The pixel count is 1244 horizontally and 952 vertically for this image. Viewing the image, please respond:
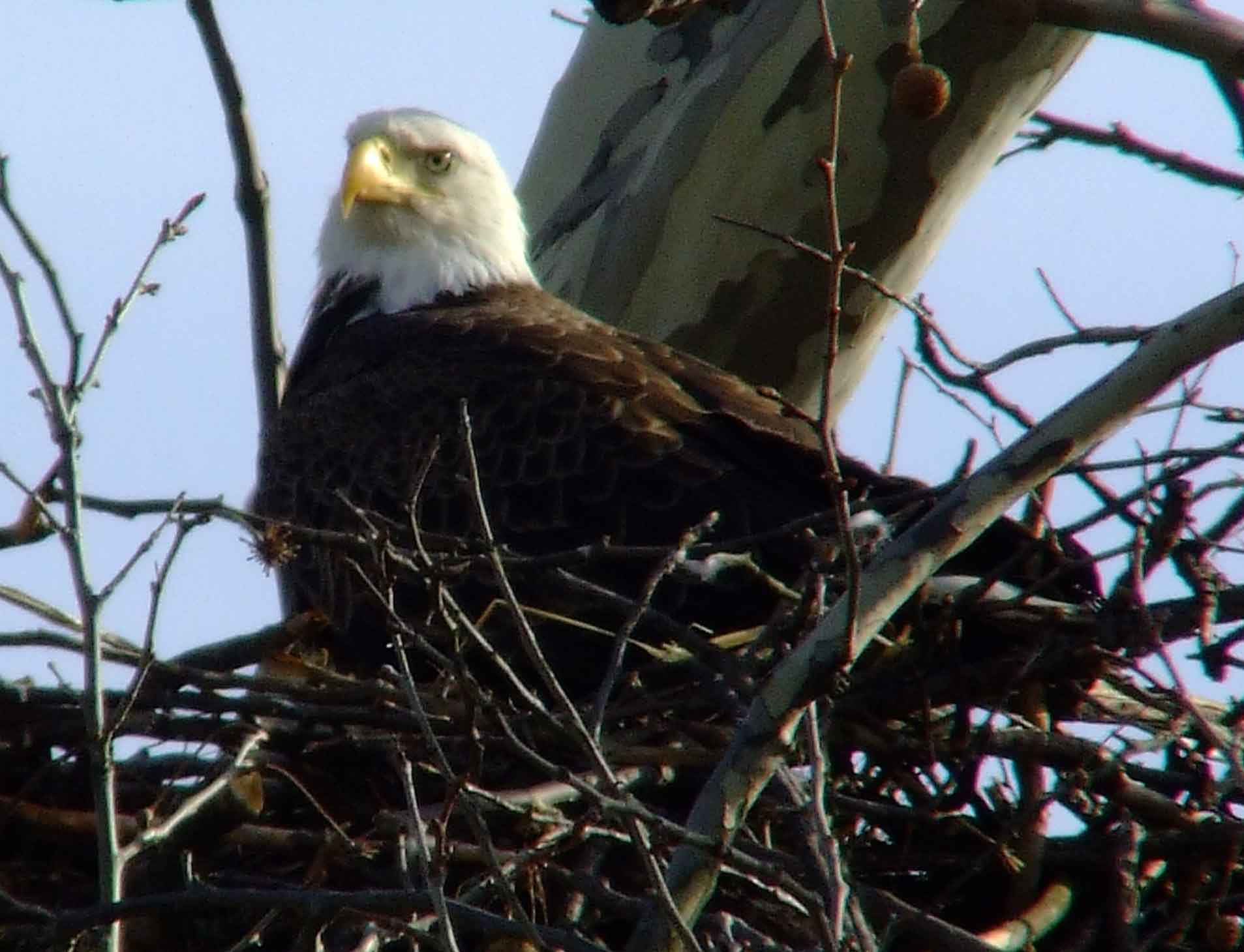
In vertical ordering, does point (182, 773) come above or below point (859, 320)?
below

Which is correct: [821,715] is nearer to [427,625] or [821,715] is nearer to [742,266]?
[427,625]

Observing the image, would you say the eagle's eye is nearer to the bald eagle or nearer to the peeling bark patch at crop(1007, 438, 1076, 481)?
the bald eagle

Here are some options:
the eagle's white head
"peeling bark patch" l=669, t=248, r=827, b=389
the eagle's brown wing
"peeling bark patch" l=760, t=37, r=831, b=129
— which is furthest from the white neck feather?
"peeling bark patch" l=760, t=37, r=831, b=129

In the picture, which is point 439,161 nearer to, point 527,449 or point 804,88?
point 804,88

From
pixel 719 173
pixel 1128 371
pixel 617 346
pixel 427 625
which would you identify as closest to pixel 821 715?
pixel 427 625

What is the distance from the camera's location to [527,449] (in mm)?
5348

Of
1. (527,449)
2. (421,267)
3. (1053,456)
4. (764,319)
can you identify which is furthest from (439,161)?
(1053,456)

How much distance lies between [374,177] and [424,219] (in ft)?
0.86

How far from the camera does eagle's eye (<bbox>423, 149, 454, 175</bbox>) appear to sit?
659 centimetres

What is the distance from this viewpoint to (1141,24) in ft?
11.5

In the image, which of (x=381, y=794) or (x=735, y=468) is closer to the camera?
(x=381, y=794)

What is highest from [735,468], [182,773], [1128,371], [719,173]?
[719,173]

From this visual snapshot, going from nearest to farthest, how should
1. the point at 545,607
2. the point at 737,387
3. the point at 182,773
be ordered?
the point at 182,773, the point at 545,607, the point at 737,387

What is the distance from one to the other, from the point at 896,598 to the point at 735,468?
1.91 metres
